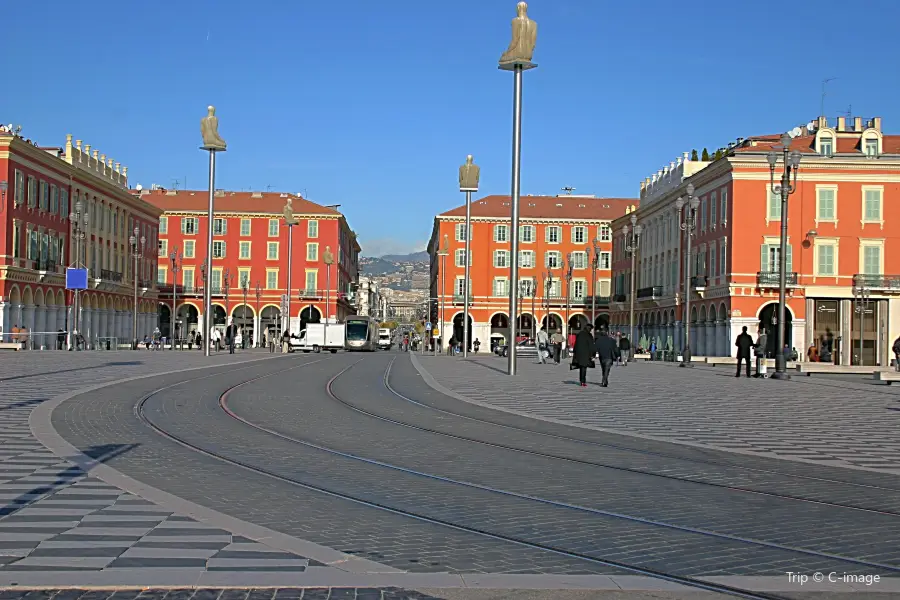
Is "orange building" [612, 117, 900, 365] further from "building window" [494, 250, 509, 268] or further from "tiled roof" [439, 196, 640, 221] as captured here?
"tiled roof" [439, 196, 640, 221]

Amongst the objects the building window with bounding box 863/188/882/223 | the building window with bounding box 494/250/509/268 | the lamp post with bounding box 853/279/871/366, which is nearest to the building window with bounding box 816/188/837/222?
the building window with bounding box 863/188/882/223

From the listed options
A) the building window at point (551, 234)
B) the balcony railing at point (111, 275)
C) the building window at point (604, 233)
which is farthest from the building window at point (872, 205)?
the balcony railing at point (111, 275)

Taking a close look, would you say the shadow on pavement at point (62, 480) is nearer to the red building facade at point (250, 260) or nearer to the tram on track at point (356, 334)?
the tram on track at point (356, 334)

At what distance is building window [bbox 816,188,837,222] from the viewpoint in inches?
2506

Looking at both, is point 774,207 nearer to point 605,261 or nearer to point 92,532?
point 605,261

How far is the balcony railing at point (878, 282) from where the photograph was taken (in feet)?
208

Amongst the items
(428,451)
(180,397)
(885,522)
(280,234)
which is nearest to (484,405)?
(180,397)

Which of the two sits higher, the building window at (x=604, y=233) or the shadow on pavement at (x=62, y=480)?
the building window at (x=604, y=233)

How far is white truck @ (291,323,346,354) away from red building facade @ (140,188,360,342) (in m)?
24.4

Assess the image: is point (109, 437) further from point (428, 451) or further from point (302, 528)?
point (302, 528)

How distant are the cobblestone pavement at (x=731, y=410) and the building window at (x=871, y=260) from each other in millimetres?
34523

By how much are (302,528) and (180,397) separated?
13.7m

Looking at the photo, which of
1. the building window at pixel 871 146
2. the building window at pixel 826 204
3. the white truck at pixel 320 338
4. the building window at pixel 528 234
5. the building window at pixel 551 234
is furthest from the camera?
the building window at pixel 551 234

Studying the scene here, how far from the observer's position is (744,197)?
63375mm
